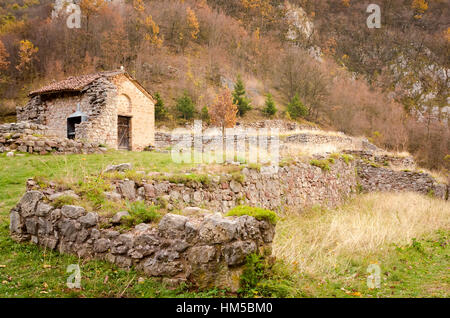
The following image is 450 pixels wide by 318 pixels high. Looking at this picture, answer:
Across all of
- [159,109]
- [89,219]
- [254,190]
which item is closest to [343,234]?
[254,190]

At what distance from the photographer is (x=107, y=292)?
12.2 feet

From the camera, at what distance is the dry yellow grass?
215 inches

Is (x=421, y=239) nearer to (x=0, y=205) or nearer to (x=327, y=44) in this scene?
(x=0, y=205)

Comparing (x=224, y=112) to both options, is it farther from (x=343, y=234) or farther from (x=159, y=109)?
(x=343, y=234)

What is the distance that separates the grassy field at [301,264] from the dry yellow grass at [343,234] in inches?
1.1

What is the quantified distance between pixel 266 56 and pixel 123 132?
42.9m

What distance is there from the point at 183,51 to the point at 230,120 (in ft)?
96.9

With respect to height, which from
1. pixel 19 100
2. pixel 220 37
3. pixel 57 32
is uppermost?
pixel 220 37

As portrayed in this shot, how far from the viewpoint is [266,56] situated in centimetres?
5619

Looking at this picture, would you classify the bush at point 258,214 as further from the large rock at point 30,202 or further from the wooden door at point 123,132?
the wooden door at point 123,132

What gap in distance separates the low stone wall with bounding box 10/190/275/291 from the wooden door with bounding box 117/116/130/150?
15.2m

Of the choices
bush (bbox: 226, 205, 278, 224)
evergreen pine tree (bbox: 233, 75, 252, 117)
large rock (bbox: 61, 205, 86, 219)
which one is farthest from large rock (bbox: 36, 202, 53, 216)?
evergreen pine tree (bbox: 233, 75, 252, 117)

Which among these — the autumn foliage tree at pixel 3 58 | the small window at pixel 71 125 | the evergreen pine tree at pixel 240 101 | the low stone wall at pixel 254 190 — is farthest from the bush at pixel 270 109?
the autumn foliage tree at pixel 3 58

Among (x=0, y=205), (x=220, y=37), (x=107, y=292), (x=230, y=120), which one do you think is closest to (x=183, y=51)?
(x=220, y=37)
